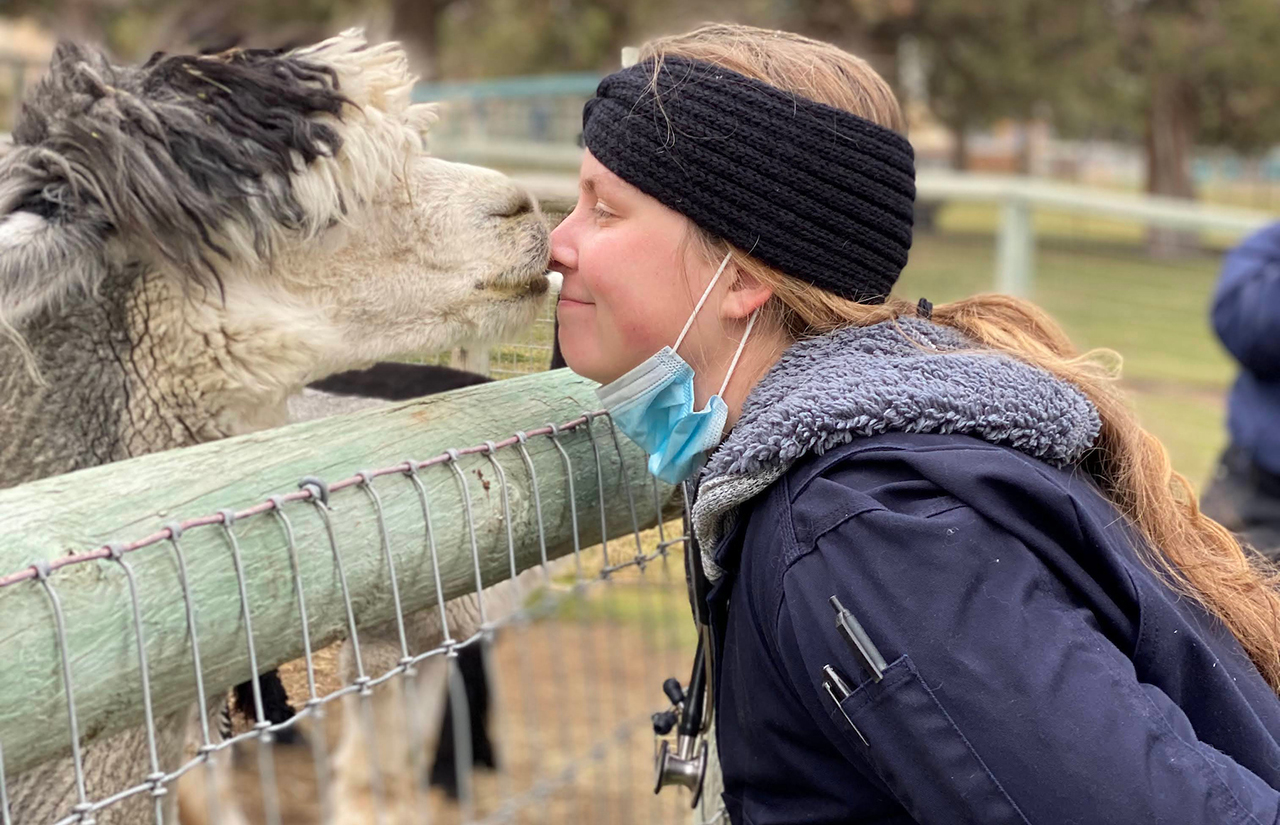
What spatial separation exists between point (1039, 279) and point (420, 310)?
778cm

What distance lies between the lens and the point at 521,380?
1.85 metres

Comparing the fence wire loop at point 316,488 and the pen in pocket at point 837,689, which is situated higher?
the fence wire loop at point 316,488

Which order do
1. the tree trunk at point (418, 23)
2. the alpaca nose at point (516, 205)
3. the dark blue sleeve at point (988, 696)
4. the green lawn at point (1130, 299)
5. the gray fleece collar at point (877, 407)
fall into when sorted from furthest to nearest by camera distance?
1. the tree trunk at point (418, 23)
2. the green lawn at point (1130, 299)
3. the alpaca nose at point (516, 205)
4. the gray fleece collar at point (877, 407)
5. the dark blue sleeve at point (988, 696)

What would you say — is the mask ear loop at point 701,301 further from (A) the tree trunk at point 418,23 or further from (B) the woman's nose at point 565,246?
(A) the tree trunk at point 418,23

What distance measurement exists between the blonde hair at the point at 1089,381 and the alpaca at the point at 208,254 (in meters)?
0.57

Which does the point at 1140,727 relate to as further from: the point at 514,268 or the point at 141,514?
the point at 514,268

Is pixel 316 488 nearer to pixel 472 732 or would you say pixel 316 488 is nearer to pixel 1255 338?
pixel 472 732

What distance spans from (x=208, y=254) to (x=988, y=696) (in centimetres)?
132

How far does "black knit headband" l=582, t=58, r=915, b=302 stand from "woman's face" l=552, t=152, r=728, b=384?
1.5 inches

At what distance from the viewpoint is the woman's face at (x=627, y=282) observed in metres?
1.62

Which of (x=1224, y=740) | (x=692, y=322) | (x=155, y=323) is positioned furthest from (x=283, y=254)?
(x=1224, y=740)

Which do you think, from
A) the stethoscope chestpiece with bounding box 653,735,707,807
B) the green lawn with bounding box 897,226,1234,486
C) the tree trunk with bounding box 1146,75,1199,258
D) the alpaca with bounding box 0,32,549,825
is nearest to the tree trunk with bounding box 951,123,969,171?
the tree trunk with bounding box 1146,75,1199,258

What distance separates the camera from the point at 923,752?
1250 mm

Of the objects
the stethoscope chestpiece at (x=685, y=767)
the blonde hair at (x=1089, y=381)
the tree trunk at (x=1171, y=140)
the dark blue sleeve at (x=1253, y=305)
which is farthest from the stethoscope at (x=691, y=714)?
the tree trunk at (x=1171, y=140)
